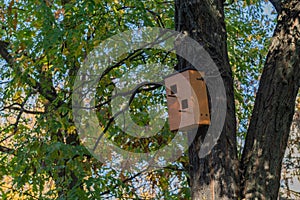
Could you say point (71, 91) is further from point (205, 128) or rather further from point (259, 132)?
point (259, 132)

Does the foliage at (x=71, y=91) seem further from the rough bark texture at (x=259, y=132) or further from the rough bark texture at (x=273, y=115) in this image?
the rough bark texture at (x=273, y=115)

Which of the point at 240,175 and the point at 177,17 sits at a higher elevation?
the point at 177,17

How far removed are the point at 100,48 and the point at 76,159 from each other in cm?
99

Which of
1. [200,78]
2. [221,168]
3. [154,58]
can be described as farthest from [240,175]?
[154,58]

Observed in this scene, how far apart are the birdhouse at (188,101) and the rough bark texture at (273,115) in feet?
0.96

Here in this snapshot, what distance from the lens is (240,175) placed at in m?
2.53

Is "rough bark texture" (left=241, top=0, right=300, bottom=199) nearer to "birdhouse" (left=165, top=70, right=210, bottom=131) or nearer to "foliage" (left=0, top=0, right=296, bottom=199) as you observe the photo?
"birdhouse" (left=165, top=70, right=210, bottom=131)

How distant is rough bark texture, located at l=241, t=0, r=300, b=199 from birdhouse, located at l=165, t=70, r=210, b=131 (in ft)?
0.96

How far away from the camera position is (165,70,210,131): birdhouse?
2.61 m

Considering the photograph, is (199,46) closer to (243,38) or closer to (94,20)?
(94,20)

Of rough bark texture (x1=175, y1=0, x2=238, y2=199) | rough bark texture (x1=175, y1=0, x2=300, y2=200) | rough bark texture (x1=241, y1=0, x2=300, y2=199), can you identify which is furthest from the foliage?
rough bark texture (x1=241, y1=0, x2=300, y2=199)

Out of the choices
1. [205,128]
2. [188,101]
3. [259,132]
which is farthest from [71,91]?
[259,132]

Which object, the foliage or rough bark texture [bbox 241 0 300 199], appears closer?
rough bark texture [bbox 241 0 300 199]

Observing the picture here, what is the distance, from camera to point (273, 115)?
2527 millimetres
